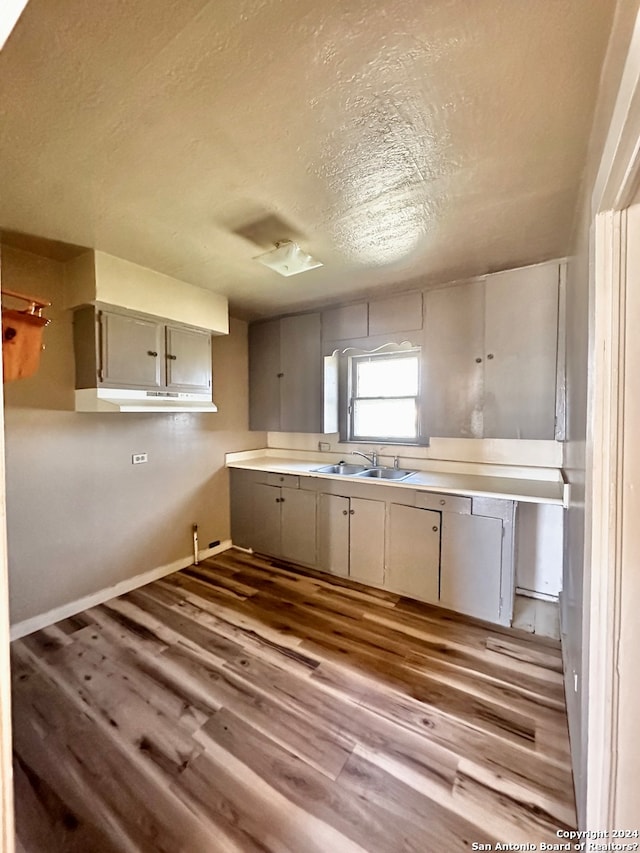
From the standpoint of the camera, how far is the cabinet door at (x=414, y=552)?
2.56 m

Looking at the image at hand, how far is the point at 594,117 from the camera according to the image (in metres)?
1.17

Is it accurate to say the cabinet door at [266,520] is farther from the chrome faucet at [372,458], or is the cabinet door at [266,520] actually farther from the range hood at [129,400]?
the range hood at [129,400]

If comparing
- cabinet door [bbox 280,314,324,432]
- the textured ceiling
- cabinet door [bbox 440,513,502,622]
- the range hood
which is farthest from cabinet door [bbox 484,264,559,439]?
the range hood

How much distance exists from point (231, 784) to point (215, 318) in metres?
2.94

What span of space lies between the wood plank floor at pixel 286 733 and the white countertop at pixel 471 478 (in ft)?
3.06

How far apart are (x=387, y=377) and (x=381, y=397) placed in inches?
7.9

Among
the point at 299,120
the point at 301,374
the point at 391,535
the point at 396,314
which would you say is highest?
the point at 299,120

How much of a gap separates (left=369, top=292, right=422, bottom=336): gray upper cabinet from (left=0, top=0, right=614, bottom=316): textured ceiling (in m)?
0.79

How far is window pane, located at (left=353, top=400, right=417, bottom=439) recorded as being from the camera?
10.6 feet

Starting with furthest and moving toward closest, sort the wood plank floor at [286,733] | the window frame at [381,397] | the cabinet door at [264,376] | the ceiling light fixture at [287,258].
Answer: the cabinet door at [264,376] < the window frame at [381,397] < the ceiling light fixture at [287,258] < the wood plank floor at [286,733]

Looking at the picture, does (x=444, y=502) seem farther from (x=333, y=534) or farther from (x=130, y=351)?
(x=130, y=351)

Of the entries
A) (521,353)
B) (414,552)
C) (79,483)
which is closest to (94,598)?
(79,483)

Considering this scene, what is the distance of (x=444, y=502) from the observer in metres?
2.50

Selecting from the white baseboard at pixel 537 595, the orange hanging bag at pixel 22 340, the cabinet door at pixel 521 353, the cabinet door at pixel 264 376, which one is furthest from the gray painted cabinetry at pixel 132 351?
the white baseboard at pixel 537 595
